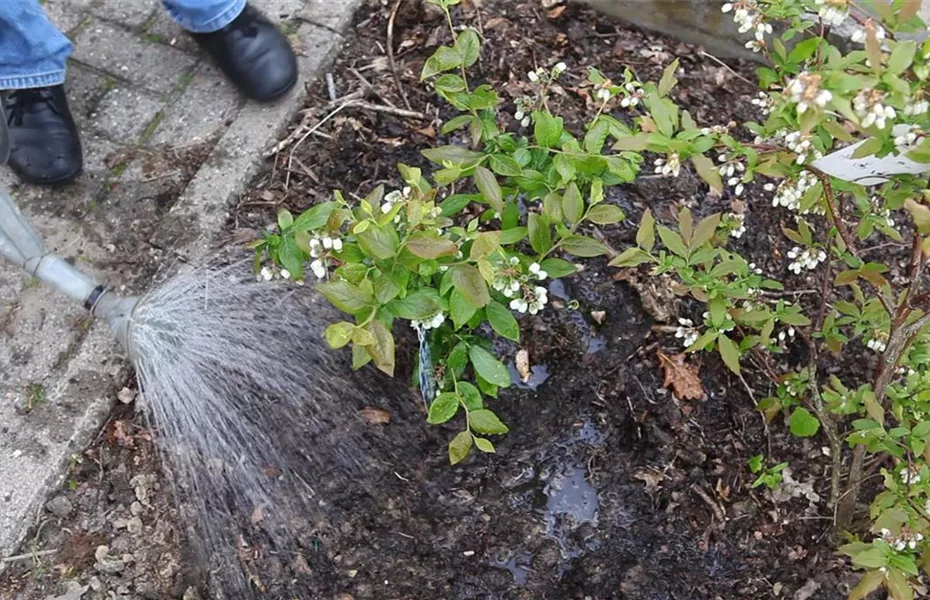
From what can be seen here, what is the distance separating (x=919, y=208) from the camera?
1.19 m

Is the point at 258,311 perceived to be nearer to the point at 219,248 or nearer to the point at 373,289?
the point at 219,248

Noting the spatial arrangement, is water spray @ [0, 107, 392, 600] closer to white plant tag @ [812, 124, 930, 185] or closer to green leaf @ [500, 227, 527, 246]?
green leaf @ [500, 227, 527, 246]

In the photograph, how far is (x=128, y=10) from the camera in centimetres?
300

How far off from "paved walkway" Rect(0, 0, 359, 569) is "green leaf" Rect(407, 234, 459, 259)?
1.17m

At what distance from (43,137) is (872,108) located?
7.48ft

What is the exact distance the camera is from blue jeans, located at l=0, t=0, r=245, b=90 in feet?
7.91

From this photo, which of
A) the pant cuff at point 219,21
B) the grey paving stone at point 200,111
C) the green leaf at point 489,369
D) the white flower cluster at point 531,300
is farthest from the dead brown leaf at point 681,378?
the pant cuff at point 219,21

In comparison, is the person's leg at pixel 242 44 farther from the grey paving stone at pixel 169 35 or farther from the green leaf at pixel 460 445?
the green leaf at pixel 460 445

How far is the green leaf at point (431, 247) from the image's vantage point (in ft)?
4.75

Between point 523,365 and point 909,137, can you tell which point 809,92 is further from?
point 523,365

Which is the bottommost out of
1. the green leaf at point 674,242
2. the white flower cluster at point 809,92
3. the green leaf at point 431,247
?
the green leaf at point 674,242

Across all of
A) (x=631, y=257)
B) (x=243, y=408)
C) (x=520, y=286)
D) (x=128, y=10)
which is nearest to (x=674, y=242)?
(x=631, y=257)

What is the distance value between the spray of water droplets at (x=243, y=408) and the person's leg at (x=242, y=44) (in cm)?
73

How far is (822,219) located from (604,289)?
75 centimetres
